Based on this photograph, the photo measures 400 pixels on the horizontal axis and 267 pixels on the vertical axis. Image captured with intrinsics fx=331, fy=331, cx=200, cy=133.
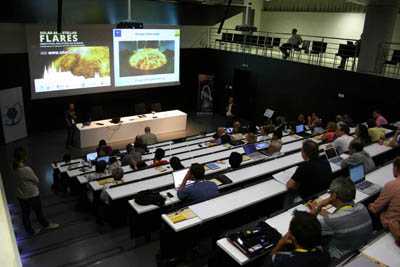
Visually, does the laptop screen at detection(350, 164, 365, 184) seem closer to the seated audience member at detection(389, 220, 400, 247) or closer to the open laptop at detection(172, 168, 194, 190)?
the seated audience member at detection(389, 220, 400, 247)

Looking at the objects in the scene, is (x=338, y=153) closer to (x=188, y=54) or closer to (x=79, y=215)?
(x=79, y=215)

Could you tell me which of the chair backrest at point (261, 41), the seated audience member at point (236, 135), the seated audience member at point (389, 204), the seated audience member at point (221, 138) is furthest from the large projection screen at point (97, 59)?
the seated audience member at point (389, 204)

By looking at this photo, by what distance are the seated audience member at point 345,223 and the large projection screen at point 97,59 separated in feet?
31.5

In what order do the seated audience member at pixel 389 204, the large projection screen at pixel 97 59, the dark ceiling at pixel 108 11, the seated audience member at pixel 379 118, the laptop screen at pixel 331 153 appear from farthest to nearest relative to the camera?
the large projection screen at pixel 97 59
the seated audience member at pixel 379 118
the dark ceiling at pixel 108 11
the laptop screen at pixel 331 153
the seated audience member at pixel 389 204

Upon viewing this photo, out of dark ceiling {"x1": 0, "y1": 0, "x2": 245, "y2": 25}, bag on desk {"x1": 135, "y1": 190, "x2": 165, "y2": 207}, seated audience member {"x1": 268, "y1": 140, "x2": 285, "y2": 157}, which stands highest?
dark ceiling {"x1": 0, "y1": 0, "x2": 245, "y2": 25}

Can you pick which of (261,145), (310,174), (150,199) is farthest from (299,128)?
(150,199)

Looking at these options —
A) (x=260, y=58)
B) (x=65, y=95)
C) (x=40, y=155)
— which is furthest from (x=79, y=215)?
(x=260, y=58)

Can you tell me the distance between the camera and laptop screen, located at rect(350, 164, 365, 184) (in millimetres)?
4392

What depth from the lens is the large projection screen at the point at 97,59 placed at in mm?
10148

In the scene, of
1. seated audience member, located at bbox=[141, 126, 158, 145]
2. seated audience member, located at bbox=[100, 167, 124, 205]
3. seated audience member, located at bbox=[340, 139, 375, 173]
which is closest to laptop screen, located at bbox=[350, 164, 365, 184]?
seated audience member, located at bbox=[340, 139, 375, 173]

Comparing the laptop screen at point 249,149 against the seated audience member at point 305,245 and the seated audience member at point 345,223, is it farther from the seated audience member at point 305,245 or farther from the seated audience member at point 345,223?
the seated audience member at point 305,245

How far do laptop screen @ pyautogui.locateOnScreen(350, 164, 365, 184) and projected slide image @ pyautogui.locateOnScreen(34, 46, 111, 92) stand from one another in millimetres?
9167

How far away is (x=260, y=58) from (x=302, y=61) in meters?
1.58

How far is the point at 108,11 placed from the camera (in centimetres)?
928
